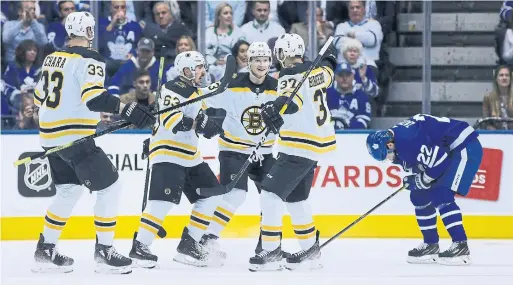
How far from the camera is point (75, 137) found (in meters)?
5.94

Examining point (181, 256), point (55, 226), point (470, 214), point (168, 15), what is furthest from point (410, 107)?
point (55, 226)

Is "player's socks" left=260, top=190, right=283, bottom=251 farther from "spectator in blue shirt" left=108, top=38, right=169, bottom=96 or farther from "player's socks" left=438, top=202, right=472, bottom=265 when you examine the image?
"spectator in blue shirt" left=108, top=38, right=169, bottom=96

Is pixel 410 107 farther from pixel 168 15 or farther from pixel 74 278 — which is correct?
pixel 74 278

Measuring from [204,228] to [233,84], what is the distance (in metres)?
0.83

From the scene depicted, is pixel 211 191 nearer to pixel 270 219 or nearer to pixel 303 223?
pixel 270 219

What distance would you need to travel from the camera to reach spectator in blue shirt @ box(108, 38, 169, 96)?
7875 mm

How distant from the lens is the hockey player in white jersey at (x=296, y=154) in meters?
6.10

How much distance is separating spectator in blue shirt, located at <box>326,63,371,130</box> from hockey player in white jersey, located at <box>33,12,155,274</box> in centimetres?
229

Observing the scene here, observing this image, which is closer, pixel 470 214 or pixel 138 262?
pixel 138 262

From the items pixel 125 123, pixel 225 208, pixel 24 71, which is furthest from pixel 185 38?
pixel 125 123

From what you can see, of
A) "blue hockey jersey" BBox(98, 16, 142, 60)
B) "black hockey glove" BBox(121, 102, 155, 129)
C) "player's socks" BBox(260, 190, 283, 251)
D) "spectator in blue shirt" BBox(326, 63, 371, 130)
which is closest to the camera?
"black hockey glove" BBox(121, 102, 155, 129)

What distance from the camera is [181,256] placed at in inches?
253

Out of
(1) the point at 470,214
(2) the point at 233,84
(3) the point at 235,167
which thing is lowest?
(1) the point at 470,214

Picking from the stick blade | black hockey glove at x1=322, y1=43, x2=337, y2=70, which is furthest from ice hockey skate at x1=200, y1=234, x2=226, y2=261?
black hockey glove at x1=322, y1=43, x2=337, y2=70
